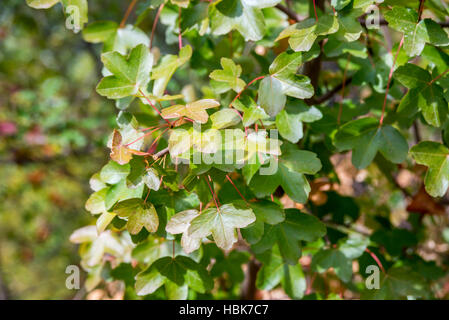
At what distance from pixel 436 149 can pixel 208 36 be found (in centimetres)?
70

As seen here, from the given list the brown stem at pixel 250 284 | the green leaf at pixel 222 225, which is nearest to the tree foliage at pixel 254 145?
the green leaf at pixel 222 225

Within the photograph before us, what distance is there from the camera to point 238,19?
855 millimetres

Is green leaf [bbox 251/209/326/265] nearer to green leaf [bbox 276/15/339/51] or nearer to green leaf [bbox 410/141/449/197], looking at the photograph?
green leaf [bbox 410/141/449/197]

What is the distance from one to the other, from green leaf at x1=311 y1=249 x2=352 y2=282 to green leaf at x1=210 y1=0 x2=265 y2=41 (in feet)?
2.03

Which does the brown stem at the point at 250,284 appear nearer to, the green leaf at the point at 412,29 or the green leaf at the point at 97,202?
the green leaf at the point at 97,202

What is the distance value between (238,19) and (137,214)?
479 mm

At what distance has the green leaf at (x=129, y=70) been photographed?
863 mm

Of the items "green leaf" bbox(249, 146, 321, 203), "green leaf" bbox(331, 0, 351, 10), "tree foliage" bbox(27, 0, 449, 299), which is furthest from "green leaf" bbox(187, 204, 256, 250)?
"green leaf" bbox(331, 0, 351, 10)

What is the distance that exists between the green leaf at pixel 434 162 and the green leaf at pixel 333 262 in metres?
0.33
